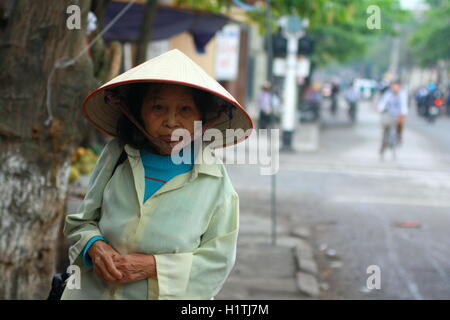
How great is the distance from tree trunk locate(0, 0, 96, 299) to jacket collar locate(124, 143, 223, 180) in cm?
156

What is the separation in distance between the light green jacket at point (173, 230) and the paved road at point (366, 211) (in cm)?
342

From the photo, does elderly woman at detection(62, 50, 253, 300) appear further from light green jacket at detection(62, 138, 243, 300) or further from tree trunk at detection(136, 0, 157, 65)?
tree trunk at detection(136, 0, 157, 65)

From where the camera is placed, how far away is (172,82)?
228cm

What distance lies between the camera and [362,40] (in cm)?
3359

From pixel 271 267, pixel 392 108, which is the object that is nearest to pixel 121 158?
pixel 271 267

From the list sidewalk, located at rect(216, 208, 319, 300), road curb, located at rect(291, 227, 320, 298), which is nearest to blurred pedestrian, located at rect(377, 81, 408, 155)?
sidewalk, located at rect(216, 208, 319, 300)

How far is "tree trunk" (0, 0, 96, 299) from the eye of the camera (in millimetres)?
3738

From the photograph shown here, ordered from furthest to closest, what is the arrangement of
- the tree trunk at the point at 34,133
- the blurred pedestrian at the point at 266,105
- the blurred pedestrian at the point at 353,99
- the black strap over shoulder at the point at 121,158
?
1. the blurred pedestrian at the point at 353,99
2. the blurred pedestrian at the point at 266,105
3. the tree trunk at the point at 34,133
4. the black strap over shoulder at the point at 121,158

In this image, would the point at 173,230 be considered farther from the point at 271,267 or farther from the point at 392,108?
the point at 392,108

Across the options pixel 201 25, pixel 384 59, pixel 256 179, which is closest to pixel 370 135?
pixel 256 179

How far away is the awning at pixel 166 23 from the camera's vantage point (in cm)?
902

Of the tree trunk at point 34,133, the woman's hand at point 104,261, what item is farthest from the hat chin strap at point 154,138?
the tree trunk at point 34,133

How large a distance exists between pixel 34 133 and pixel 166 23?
20.6ft

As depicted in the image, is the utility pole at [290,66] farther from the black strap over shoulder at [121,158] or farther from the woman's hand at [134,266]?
the woman's hand at [134,266]
